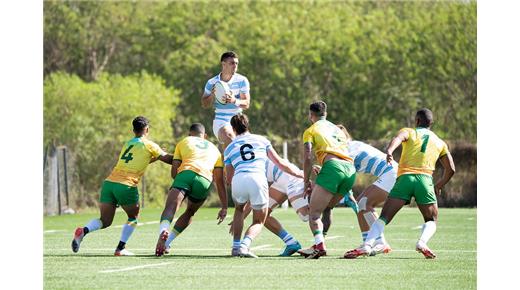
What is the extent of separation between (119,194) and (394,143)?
13.0 ft

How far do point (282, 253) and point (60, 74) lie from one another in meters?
48.0

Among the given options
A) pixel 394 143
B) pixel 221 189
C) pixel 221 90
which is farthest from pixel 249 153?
pixel 221 90

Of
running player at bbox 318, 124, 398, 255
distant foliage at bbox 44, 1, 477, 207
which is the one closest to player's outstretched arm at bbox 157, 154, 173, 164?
running player at bbox 318, 124, 398, 255

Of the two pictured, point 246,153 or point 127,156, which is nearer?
point 246,153

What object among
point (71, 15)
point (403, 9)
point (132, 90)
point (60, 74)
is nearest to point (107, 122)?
point (132, 90)

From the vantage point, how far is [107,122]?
5491cm

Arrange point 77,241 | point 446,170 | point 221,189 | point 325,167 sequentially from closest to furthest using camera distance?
point 325,167 < point 77,241 < point 446,170 < point 221,189

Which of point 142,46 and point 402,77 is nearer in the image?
point 402,77

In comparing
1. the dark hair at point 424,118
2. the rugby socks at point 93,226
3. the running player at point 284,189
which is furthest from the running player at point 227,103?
the dark hair at point 424,118

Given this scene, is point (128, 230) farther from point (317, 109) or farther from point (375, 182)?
point (375, 182)

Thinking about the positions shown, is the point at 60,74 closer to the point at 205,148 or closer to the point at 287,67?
the point at 287,67

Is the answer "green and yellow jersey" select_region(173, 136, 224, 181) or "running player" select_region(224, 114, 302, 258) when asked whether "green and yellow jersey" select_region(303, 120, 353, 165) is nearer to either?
"running player" select_region(224, 114, 302, 258)

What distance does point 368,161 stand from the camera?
56.4ft

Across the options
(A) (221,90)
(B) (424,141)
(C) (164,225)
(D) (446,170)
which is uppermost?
(A) (221,90)
